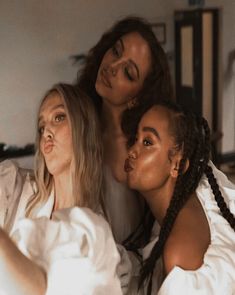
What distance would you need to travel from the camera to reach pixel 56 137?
0.98 meters

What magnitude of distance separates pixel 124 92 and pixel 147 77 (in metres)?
0.08

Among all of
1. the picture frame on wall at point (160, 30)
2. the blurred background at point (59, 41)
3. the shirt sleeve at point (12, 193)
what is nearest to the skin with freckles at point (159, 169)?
the shirt sleeve at point (12, 193)

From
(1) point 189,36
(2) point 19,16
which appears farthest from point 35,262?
(1) point 189,36

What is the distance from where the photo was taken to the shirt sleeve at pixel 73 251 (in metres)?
0.78

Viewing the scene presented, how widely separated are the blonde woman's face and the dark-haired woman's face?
0.18m

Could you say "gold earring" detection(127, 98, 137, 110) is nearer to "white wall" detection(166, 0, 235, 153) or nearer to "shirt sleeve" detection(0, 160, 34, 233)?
"shirt sleeve" detection(0, 160, 34, 233)

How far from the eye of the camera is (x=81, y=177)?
0.99 m

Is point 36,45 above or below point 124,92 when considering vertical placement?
below

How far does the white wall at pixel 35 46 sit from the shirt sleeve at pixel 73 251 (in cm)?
117

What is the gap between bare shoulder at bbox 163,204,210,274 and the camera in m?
0.85

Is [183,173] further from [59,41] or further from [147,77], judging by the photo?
[59,41]

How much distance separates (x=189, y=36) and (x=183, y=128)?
1.99 m

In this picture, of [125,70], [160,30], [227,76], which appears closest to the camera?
[125,70]

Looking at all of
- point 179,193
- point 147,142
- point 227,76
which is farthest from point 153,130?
point 227,76
